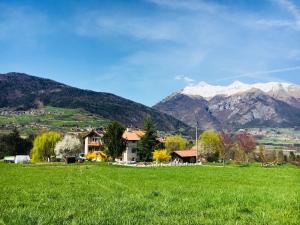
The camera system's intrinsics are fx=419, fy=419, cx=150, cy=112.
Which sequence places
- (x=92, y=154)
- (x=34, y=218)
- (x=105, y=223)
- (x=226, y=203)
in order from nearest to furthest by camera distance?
1. (x=105, y=223)
2. (x=34, y=218)
3. (x=226, y=203)
4. (x=92, y=154)

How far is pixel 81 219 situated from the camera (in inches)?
547

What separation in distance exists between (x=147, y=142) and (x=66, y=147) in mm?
44324

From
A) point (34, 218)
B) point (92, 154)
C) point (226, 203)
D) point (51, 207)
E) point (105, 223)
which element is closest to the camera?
point (105, 223)

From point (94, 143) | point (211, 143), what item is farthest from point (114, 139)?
point (211, 143)

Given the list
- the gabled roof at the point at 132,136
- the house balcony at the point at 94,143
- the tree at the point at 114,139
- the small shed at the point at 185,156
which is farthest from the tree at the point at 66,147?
the small shed at the point at 185,156

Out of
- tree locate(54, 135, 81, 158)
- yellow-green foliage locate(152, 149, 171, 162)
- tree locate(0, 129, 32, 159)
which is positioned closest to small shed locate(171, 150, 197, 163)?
yellow-green foliage locate(152, 149, 171, 162)

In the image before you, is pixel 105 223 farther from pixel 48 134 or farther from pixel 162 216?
pixel 48 134

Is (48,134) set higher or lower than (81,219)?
higher

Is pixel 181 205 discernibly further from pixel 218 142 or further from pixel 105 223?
pixel 218 142

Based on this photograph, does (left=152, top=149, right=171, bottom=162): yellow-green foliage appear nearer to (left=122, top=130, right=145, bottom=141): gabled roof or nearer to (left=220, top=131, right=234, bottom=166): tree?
(left=122, top=130, right=145, bottom=141): gabled roof

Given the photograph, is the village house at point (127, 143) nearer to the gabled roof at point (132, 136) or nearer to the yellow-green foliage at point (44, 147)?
the gabled roof at point (132, 136)

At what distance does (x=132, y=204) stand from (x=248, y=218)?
5.45m

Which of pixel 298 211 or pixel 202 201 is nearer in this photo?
pixel 298 211

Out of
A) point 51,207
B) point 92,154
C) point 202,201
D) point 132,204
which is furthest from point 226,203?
point 92,154
